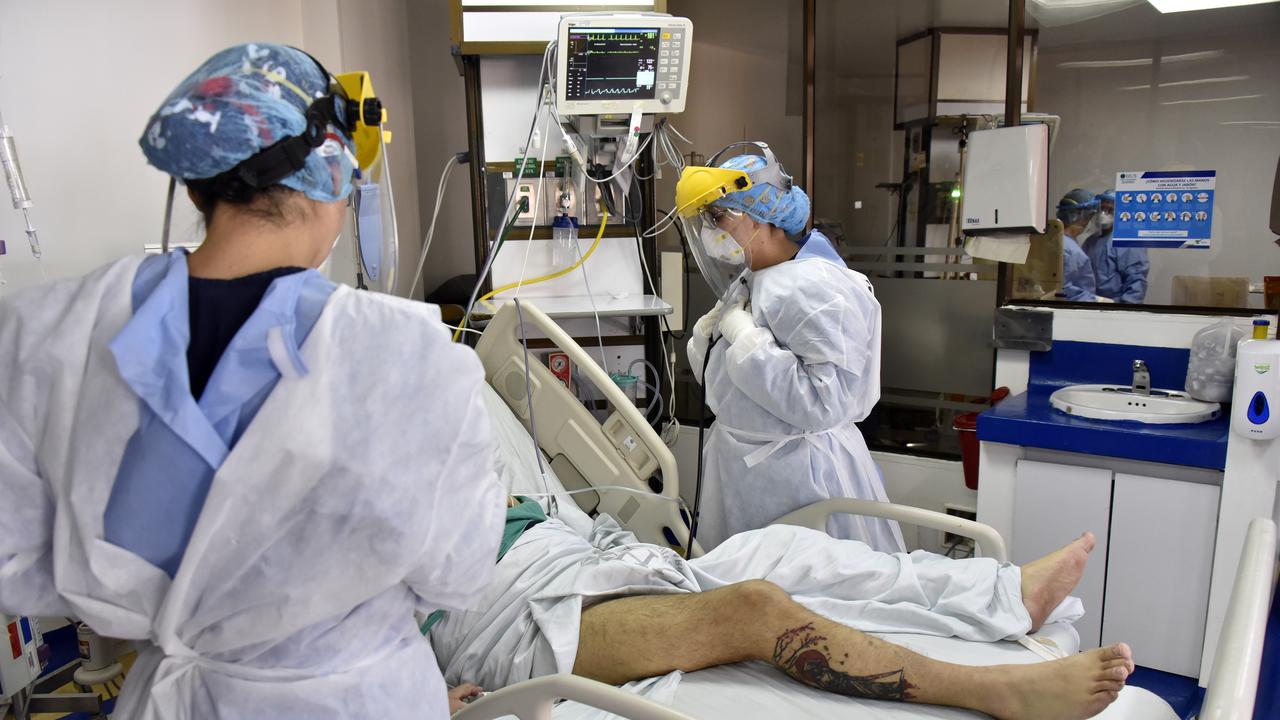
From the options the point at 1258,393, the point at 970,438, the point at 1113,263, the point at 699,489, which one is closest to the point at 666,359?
the point at 699,489

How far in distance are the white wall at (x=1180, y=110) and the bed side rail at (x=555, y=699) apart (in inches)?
91.2

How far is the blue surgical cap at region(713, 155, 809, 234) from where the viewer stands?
7.13 ft

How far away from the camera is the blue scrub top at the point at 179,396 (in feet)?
2.59

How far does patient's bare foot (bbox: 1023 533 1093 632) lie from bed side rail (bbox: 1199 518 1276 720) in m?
0.55

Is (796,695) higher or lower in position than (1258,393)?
lower

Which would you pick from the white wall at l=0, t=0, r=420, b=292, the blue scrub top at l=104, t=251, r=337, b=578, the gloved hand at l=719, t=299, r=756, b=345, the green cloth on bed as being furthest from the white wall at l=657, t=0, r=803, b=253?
the blue scrub top at l=104, t=251, r=337, b=578

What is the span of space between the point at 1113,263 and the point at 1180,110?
0.57 m

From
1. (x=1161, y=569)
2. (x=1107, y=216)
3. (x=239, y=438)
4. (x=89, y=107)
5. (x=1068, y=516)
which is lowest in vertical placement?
(x=1161, y=569)

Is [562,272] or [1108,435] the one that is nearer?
[1108,435]

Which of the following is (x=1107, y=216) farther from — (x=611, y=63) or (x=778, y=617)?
(x=778, y=617)

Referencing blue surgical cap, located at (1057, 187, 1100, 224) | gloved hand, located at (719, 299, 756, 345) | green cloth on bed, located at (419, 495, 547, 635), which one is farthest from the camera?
blue surgical cap, located at (1057, 187, 1100, 224)

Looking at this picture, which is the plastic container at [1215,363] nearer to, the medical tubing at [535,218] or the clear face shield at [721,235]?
the clear face shield at [721,235]

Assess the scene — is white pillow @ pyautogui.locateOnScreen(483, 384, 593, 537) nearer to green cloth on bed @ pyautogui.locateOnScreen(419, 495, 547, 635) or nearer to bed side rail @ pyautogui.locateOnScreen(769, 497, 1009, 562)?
green cloth on bed @ pyautogui.locateOnScreen(419, 495, 547, 635)

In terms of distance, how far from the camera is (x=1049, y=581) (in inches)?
64.9
